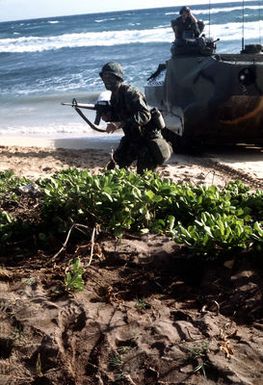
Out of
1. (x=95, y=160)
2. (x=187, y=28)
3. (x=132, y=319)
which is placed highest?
(x=187, y=28)

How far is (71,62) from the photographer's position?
29.2m

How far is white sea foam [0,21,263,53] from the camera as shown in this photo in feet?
121

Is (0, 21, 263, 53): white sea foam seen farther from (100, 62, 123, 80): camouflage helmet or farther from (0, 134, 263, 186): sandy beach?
(100, 62, 123, 80): camouflage helmet

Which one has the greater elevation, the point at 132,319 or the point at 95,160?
the point at 132,319

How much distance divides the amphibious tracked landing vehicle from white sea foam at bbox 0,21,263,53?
2436 centimetres

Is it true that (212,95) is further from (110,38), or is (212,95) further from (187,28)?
(110,38)

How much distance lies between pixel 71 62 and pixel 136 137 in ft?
76.6

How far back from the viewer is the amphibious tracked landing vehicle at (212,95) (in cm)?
928

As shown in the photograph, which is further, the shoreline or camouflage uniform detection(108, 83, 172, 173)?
the shoreline

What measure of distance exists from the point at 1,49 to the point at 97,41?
5.85 m

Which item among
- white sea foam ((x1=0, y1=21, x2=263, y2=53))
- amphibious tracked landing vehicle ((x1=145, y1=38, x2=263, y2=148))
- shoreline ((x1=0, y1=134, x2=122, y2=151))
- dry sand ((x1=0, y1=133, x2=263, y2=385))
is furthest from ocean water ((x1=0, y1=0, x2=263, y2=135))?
dry sand ((x1=0, y1=133, x2=263, y2=385))

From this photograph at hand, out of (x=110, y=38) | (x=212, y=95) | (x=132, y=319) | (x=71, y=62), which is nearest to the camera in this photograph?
(x=132, y=319)

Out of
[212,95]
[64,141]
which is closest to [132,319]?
[212,95]

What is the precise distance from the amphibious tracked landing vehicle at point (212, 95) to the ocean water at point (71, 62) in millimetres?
1066
